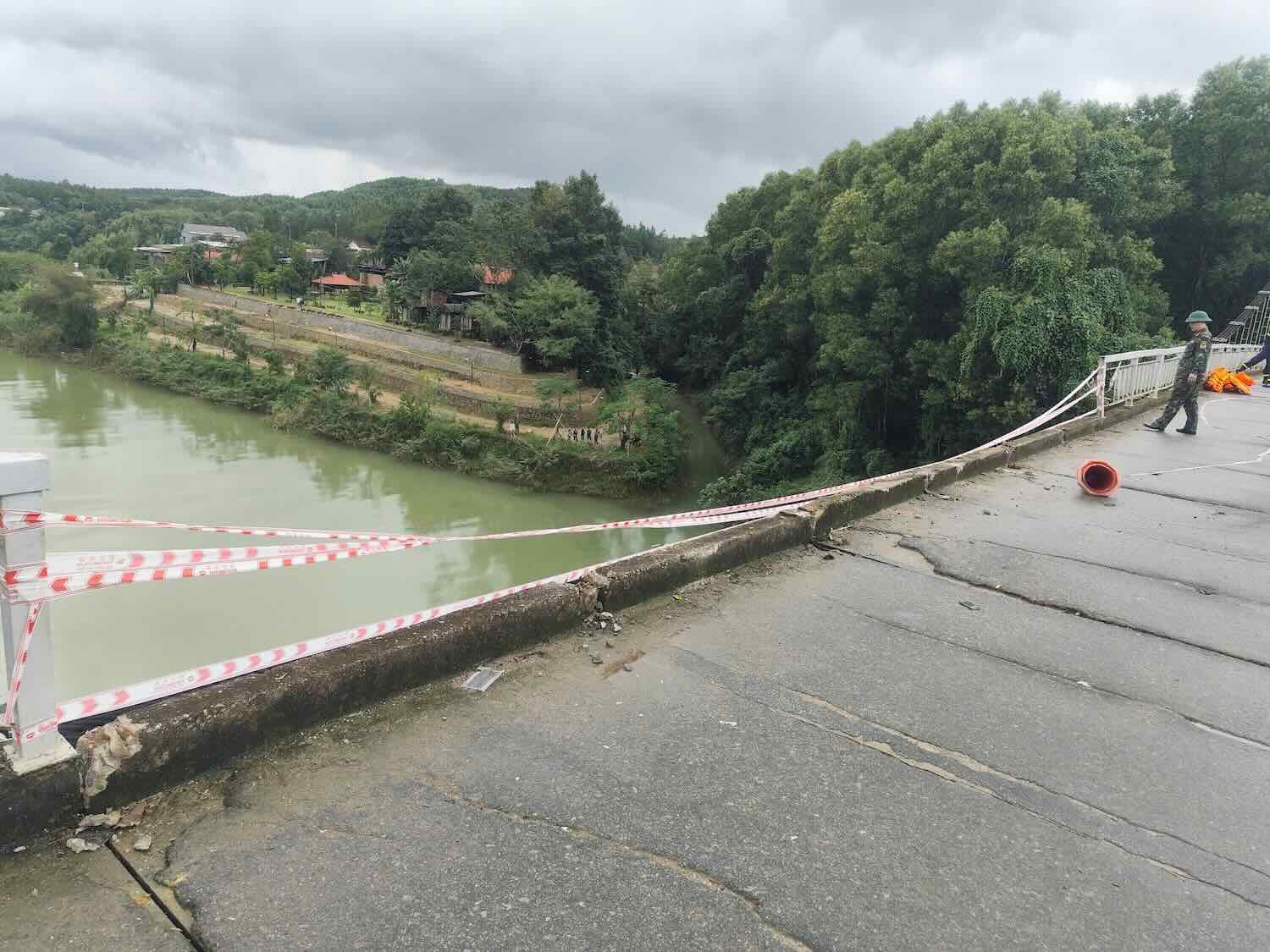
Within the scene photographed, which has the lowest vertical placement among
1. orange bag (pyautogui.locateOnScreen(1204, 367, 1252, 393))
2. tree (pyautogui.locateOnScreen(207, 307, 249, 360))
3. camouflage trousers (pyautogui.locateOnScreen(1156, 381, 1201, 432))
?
tree (pyautogui.locateOnScreen(207, 307, 249, 360))

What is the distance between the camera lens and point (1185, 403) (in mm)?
9828

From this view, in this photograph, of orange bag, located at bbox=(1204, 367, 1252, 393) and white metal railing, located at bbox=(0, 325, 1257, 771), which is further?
orange bag, located at bbox=(1204, 367, 1252, 393)

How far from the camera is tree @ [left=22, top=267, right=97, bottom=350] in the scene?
4338 centimetres

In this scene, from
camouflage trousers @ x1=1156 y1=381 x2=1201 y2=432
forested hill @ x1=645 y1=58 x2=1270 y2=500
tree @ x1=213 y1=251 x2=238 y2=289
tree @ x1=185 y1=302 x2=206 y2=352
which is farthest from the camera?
tree @ x1=213 y1=251 x2=238 y2=289

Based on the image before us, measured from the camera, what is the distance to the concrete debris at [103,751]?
2.08 metres

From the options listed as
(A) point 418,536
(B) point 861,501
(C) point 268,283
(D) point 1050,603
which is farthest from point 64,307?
(D) point 1050,603

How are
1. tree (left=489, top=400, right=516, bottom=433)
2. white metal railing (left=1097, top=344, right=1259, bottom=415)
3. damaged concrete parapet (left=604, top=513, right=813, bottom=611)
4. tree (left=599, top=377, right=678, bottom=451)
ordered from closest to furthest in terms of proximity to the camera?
damaged concrete parapet (left=604, top=513, right=813, bottom=611), white metal railing (left=1097, top=344, right=1259, bottom=415), tree (left=599, top=377, right=678, bottom=451), tree (left=489, top=400, right=516, bottom=433)

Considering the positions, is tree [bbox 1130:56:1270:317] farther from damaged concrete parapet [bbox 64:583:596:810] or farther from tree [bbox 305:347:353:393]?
tree [bbox 305:347:353:393]

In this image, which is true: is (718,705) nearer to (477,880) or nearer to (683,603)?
(683,603)

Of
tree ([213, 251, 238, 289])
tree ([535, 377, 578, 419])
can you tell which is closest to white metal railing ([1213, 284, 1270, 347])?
tree ([535, 377, 578, 419])

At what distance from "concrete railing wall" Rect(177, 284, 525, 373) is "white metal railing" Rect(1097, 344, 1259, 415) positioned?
26.1 meters

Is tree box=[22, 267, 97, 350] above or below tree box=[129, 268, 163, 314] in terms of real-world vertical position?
below

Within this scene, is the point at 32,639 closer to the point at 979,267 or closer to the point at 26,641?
the point at 26,641

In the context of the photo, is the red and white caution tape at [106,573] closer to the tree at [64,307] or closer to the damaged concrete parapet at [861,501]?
the damaged concrete parapet at [861,501]
